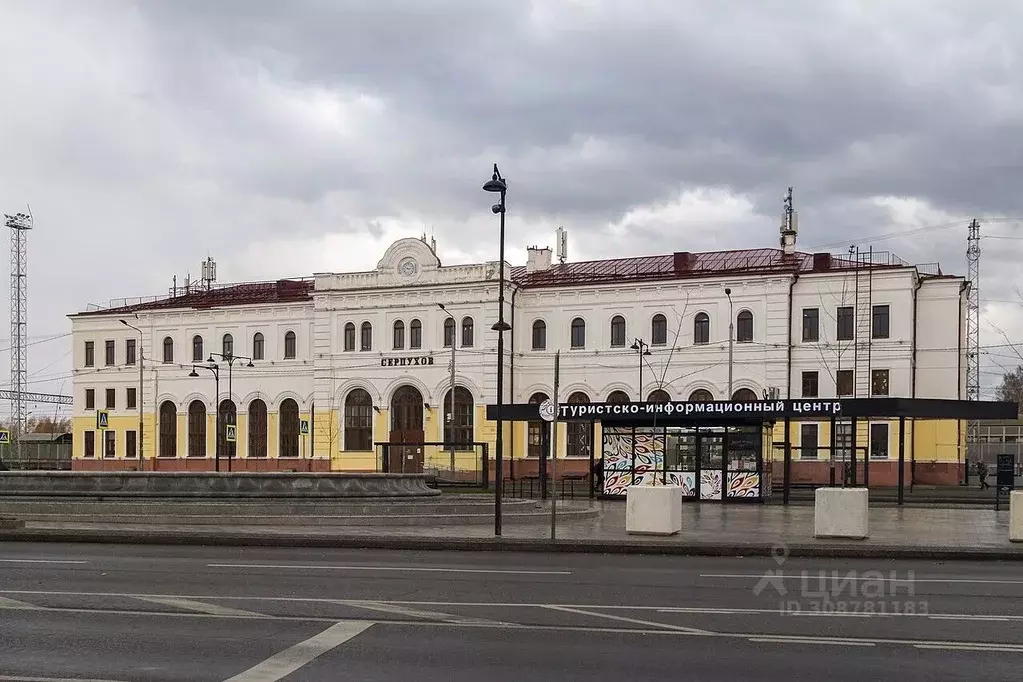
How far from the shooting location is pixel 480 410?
191 feet

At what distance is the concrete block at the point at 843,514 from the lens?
66.0 feet

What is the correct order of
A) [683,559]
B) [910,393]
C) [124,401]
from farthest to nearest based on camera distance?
[124,401] < [910,393] < [683,559]

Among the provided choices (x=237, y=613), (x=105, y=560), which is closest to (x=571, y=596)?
(x=237, y=613)

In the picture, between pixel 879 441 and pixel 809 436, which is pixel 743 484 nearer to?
pixel 809 436

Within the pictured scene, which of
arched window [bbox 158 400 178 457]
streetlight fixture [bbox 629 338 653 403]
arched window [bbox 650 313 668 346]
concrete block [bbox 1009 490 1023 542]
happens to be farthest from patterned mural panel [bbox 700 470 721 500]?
arched window [bbox 158 400 178 457]

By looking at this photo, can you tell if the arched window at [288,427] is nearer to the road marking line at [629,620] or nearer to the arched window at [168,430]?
the arched window at [168,430]

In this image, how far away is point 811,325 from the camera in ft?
177

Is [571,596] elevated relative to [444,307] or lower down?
lower down

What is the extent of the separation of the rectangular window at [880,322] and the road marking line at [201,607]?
46209 mm

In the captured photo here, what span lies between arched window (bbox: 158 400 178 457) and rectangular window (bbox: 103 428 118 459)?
3594 millimetres

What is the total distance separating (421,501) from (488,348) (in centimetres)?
3335

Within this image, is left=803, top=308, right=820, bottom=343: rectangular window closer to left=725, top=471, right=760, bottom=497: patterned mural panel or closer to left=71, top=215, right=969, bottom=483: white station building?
left=71, top=215, right=969, bottom=483: white station building

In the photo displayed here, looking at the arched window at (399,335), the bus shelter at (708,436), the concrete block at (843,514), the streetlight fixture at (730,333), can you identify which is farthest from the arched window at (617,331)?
the concrete block at (843,514)

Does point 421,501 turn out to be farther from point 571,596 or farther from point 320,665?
point 320,665
